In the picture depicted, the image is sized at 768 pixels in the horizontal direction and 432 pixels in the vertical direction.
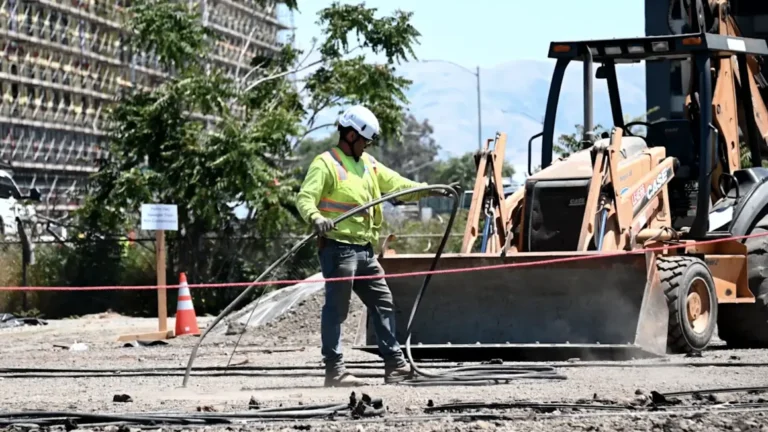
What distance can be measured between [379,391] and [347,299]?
3.06 feet

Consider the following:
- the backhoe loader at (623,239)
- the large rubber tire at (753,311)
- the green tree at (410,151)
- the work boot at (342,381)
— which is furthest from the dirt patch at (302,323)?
the green tree at (410,151)

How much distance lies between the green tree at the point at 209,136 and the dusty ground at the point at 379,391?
1147 centimetres

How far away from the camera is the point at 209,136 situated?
27.2m

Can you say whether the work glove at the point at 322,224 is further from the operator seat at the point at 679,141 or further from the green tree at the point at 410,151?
the green tree at the point at 410,151

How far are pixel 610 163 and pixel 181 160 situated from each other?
15778 millimetres

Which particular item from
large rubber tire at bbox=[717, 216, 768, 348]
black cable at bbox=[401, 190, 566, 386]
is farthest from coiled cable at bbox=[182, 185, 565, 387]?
large rubber tire at bbox=[717, 216, 768, 348]

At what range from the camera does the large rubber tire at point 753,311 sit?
44.8 feet

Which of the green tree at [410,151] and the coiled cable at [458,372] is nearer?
the coiled cable at [458,372]

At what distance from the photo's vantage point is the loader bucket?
39.1ft

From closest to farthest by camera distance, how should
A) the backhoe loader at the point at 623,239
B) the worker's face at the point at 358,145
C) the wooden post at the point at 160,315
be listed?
the worker's face at the point at 358,145
the backhoe loader at the point at 623,239
the wooden post at the point at 160,315

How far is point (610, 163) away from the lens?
12422mm

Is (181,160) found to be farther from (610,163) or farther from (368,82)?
(610,163)

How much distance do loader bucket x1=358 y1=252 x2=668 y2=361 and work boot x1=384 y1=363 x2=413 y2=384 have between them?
152 centimetres

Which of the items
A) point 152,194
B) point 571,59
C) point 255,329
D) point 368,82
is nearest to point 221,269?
point 152,194
